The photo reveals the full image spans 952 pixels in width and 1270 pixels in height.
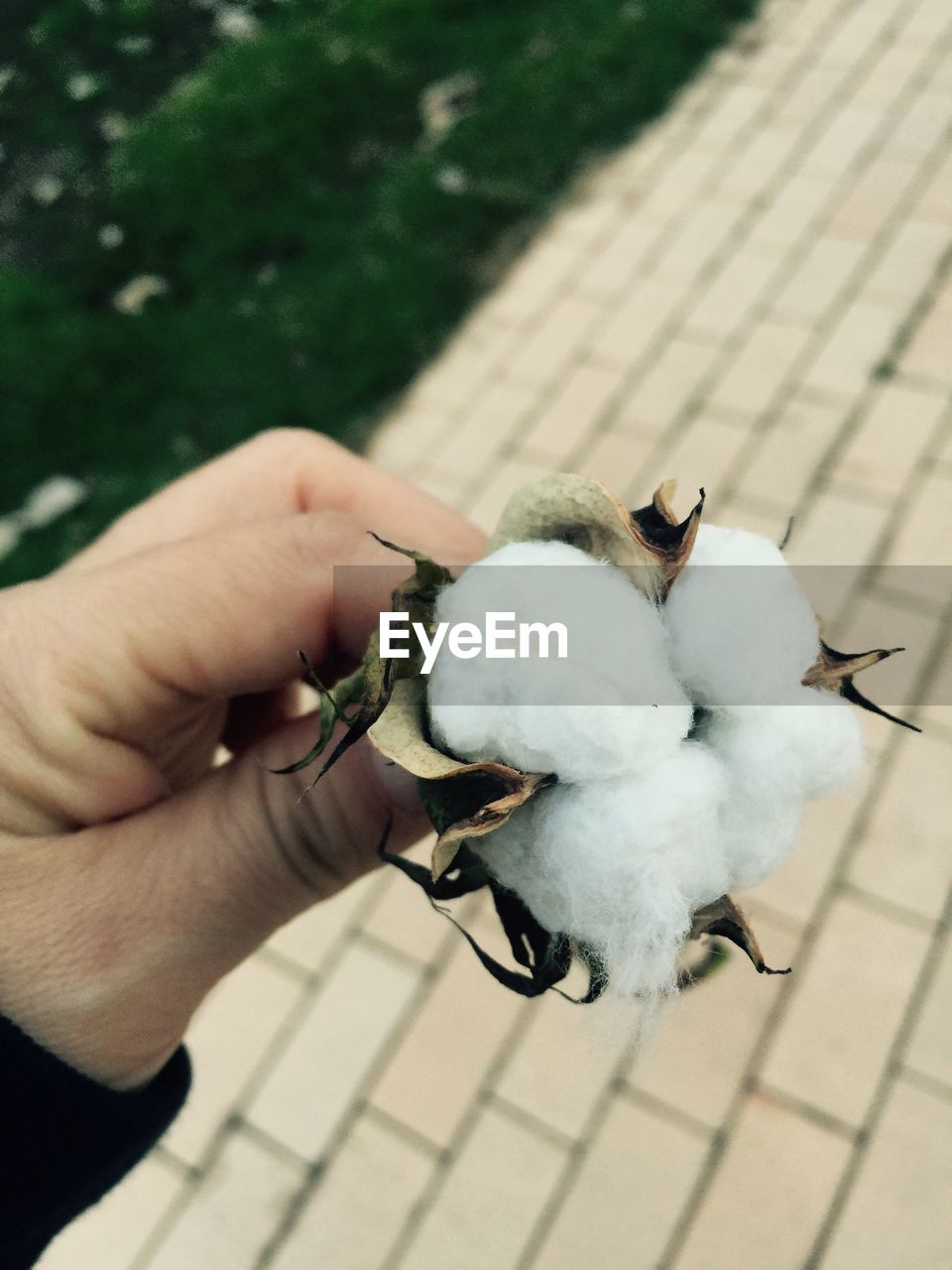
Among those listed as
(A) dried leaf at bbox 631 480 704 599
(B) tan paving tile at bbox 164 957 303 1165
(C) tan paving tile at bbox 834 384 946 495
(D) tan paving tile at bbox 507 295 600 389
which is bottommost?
(B) tan paving tile at bbox 164 957 303 1165

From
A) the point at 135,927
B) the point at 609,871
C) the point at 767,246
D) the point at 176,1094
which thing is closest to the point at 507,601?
the point at 609,871

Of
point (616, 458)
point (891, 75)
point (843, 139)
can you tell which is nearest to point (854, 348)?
point (616, 458)

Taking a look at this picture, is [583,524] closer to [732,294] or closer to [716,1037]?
[716,1037]

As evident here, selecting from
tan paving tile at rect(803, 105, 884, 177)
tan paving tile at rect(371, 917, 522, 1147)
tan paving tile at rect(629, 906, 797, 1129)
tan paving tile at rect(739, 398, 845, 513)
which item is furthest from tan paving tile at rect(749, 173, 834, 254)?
tan paving tile at rect(371, 917, 522, 1147)

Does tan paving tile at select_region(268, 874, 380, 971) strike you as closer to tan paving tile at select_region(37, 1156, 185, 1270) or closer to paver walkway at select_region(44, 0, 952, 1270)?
paver walkway at select_region(44, 0, 952, 1270)

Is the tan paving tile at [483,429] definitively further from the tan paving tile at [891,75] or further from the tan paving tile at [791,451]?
the tan paving tile at [891,75]

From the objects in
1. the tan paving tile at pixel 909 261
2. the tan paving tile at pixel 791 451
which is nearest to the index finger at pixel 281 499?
the tan paving tile at pixel 791 451
